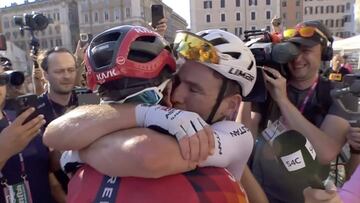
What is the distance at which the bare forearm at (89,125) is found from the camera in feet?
4.21

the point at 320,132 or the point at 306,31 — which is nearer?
the point at 320,132

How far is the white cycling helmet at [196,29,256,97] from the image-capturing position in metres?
1.62

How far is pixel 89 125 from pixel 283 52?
137cm

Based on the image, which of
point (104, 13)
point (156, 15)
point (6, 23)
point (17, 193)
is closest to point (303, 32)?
point (156, 15)

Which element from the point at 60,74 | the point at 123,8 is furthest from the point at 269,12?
the point at 60,74

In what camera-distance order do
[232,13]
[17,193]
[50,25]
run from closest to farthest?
1. [17,193]
2. [232,13]
3. [50,25]

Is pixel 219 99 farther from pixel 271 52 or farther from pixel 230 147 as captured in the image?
pixel 271 52

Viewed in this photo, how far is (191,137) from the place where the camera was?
1225mm

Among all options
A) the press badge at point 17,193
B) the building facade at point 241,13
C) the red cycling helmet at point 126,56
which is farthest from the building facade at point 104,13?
the red cycling helmet at point 126,56

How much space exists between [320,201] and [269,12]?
75210 mm

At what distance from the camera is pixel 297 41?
2.37 metres

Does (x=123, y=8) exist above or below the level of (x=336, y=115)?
above

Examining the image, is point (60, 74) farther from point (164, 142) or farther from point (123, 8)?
point (123, 8)

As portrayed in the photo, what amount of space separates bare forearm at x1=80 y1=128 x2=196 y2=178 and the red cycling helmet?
0.74 feet
